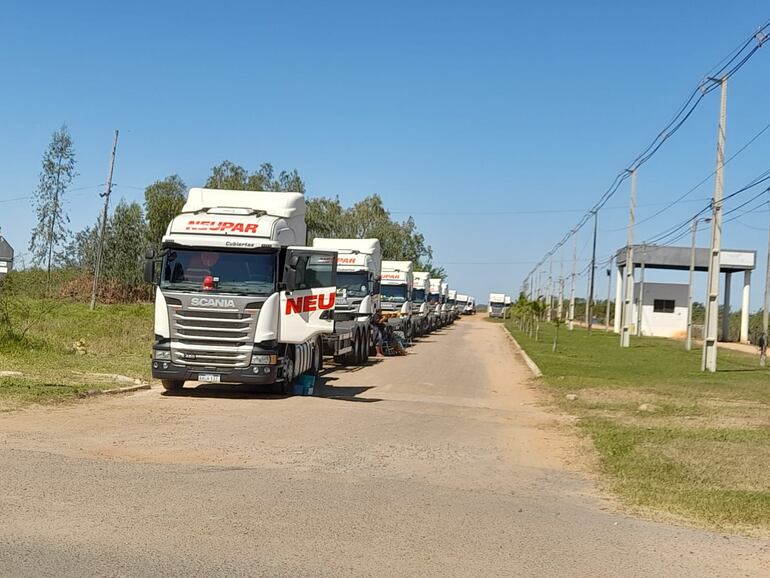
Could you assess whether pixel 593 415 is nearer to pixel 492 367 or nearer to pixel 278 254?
pixel 278 254

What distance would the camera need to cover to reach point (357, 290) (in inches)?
1070

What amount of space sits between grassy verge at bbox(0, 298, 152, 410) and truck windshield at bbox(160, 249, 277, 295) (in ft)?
8.30

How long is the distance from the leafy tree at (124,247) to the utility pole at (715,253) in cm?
4121

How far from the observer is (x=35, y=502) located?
279 inches

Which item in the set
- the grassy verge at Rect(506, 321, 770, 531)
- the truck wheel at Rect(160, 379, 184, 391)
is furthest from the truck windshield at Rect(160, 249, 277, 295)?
the grassy verge at Rect(506, 321, 770, 531)

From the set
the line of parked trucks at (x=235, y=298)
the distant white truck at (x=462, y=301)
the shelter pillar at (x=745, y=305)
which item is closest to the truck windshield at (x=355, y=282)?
the line of parked trucks at (x=235, y=298)

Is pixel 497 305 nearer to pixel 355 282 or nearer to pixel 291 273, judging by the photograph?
pixel 355 282

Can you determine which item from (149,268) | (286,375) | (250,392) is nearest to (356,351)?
(250,392)

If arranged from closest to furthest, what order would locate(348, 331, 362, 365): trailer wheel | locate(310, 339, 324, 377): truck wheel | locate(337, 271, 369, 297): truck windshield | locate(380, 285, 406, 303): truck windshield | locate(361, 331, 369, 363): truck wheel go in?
1. locate(310, 339, 324, 377): truck wheel
2. locate(348, 331, 362, 365): trailer wheel
3. locate(361, 331, 369, 363): truck wheel
4. locate(337, 271, 369, 297): truck windshield
5. locate(380, 285, 406, 303): truck windshield

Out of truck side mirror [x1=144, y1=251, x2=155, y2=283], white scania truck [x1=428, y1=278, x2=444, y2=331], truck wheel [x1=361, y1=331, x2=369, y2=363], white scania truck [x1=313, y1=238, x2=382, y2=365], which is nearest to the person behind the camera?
truck side mirror [x1=144, y1=251, x2=155, y2=283]

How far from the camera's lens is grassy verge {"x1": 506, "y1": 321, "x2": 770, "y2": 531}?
8.39 metres

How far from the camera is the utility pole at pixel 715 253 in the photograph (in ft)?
89.4

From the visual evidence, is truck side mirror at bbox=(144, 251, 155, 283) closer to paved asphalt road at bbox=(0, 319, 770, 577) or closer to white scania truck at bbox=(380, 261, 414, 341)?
paved asphalt road at bbox=(0, 319, 770, 577)

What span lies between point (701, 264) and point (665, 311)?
1125cm
